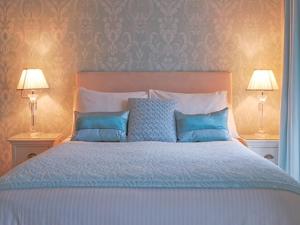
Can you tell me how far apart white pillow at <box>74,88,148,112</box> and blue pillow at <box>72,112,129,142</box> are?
0.19 m

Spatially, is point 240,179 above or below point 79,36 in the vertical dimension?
below

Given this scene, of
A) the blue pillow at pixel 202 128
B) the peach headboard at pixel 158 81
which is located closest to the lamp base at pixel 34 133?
the peach headboard at pixel 158 81

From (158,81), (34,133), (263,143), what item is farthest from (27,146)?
(263,143)

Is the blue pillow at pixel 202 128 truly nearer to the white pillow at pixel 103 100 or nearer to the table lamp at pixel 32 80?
the white pillow at pixel 103 100

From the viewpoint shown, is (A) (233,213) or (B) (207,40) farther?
(B) (207,40)

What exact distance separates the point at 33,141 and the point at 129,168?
1644mm

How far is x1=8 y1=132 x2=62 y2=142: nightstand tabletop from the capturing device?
3588 mm

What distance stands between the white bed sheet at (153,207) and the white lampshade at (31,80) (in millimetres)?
1871

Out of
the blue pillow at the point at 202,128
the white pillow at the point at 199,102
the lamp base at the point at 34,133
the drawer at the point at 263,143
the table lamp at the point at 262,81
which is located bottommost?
the drawer at the point at 263,143

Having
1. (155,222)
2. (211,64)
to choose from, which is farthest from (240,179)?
(211,64)

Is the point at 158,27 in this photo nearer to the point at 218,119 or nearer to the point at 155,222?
the point at 218,119

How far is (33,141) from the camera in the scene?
3566mm

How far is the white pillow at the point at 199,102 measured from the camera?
11.5 ft

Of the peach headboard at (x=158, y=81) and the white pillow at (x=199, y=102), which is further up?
the peach headboard at (x=158, y=81)
